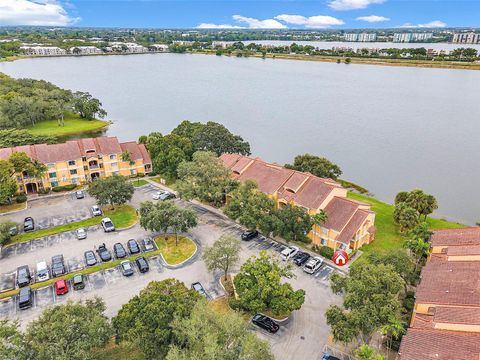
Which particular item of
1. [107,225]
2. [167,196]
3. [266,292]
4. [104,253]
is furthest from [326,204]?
[107,225]

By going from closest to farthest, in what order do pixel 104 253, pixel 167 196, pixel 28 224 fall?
pixel 104 253 → pixel 28 224 → pixel 167 196

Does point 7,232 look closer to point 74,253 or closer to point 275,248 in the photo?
point 74,253

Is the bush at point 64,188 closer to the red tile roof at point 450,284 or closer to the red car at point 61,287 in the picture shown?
the red car at point 61,287

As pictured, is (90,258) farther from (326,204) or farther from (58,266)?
(326,204)

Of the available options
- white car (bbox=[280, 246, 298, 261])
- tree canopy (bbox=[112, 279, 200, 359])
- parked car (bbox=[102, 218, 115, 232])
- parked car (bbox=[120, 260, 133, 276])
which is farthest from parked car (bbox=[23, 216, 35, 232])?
white car (bbox=[280, 246, 298, 261])

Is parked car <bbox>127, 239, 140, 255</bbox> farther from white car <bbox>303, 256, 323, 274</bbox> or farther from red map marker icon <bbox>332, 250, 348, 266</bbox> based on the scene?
red map marker icon <bbox>332, 250, 348, 266</bbox>

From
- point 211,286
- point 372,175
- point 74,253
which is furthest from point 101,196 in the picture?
point 372,175
